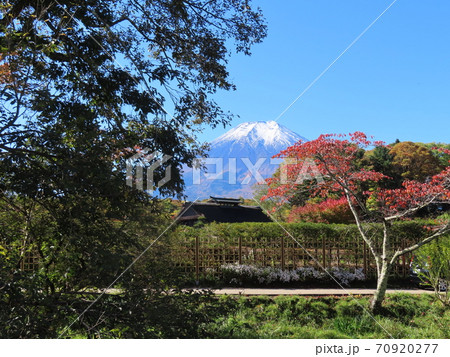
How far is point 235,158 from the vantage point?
4945 millimetres

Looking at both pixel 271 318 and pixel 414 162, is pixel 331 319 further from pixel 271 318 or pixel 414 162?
pixel 414 162

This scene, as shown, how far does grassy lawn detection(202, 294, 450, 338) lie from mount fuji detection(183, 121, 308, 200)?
4.68 ft

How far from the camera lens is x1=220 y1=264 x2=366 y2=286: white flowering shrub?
7.69m

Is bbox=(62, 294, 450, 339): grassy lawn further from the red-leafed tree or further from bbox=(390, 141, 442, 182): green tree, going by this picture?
bbox=(390, 141, 442, 182): green tree

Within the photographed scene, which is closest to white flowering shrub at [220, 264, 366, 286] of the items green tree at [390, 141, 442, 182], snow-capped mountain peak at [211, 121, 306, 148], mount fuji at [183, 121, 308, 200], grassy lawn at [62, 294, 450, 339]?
grassy lawn at [62, 294, 450, 339]

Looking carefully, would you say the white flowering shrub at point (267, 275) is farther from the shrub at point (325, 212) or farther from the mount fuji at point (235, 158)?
the mount fuji at point (235, 158)

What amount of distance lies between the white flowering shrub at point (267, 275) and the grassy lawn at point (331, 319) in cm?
164

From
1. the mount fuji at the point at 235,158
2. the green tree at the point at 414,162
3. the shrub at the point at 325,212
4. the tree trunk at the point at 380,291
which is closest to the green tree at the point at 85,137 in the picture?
the mount fuji at the point at 235,158

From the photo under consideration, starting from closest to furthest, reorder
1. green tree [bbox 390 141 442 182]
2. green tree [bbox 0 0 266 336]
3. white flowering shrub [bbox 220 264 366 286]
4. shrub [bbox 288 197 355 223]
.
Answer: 1. green tree [bbox 0 0 266 336]
2. white flowering shrub [bbox 220 264 366 286]
3. shrub [bbox 288 197 355 223]
4. green tree [bbox 390 141 442 182]

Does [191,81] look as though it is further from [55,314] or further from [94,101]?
[55,314]

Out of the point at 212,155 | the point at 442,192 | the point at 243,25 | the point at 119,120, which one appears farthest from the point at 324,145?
the point at 119,120

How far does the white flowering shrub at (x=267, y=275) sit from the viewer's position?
25.2 feet

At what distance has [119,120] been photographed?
12.7ft

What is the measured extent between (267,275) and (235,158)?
3.66 meters
